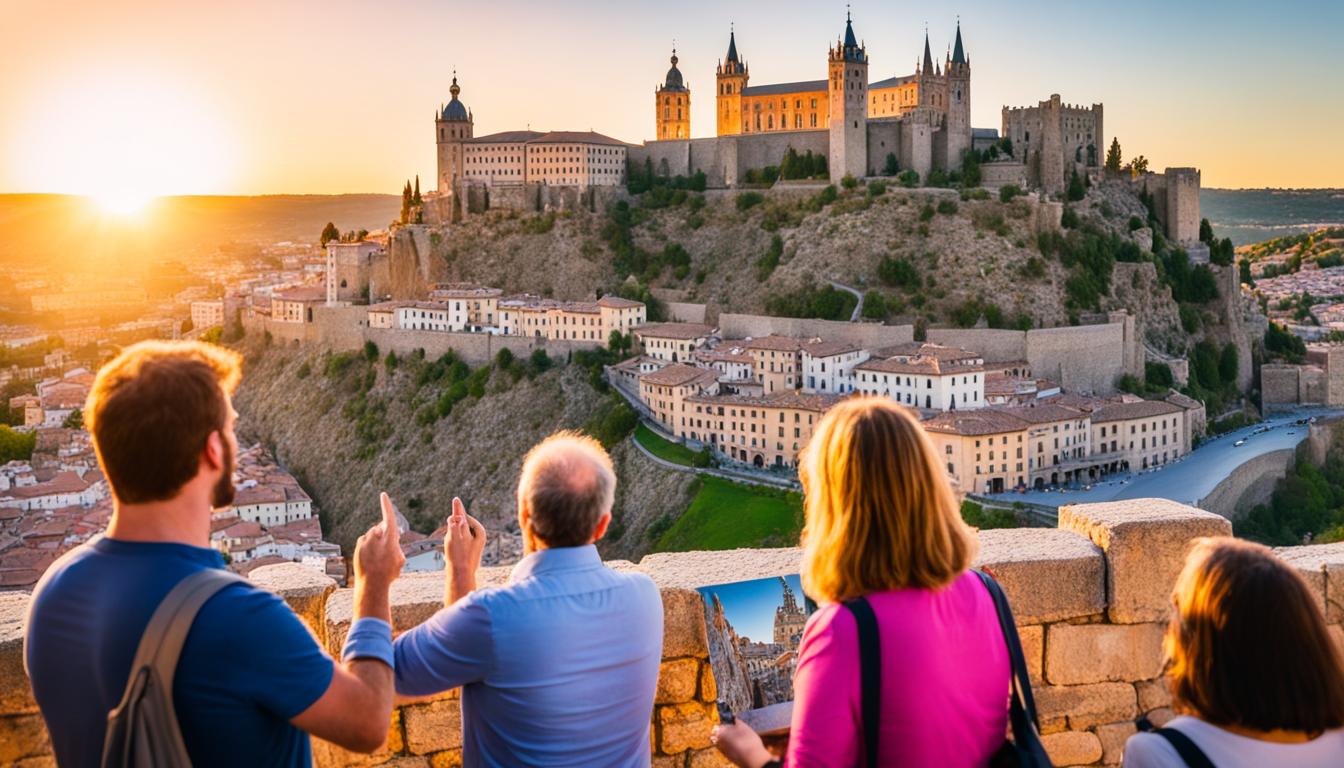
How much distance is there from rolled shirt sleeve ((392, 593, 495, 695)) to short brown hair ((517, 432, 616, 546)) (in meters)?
0.23

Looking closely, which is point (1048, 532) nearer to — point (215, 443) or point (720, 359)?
point (215, 443)

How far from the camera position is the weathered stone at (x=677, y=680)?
12.9 feet

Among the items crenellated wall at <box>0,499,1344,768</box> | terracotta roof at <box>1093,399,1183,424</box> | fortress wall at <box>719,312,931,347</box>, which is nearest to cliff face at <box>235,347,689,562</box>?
fortress wall at <box>719,312,931,347</box>

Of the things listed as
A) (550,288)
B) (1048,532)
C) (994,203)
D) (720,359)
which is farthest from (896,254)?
(1048,532)

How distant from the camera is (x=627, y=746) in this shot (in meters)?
2.88

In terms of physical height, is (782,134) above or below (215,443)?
above

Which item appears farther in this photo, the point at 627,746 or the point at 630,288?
the point at 630,288

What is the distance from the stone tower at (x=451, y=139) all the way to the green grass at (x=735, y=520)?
30.6m

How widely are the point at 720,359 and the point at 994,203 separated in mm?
14405

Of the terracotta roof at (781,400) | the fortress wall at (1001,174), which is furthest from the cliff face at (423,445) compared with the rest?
the fortress wall at (1001,174)

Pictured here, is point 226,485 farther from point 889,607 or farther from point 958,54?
point 958,54

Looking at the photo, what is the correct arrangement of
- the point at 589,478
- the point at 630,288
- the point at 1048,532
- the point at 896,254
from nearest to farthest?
1. the point at 589,478
2. the point at 1048,532
3. the point at 896,254
4. the point at 630,288

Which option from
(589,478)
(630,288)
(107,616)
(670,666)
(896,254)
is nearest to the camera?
(107,616)

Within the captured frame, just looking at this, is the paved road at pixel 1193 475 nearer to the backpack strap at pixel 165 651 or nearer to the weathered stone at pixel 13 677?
the weathered stone at pixel 13 677
